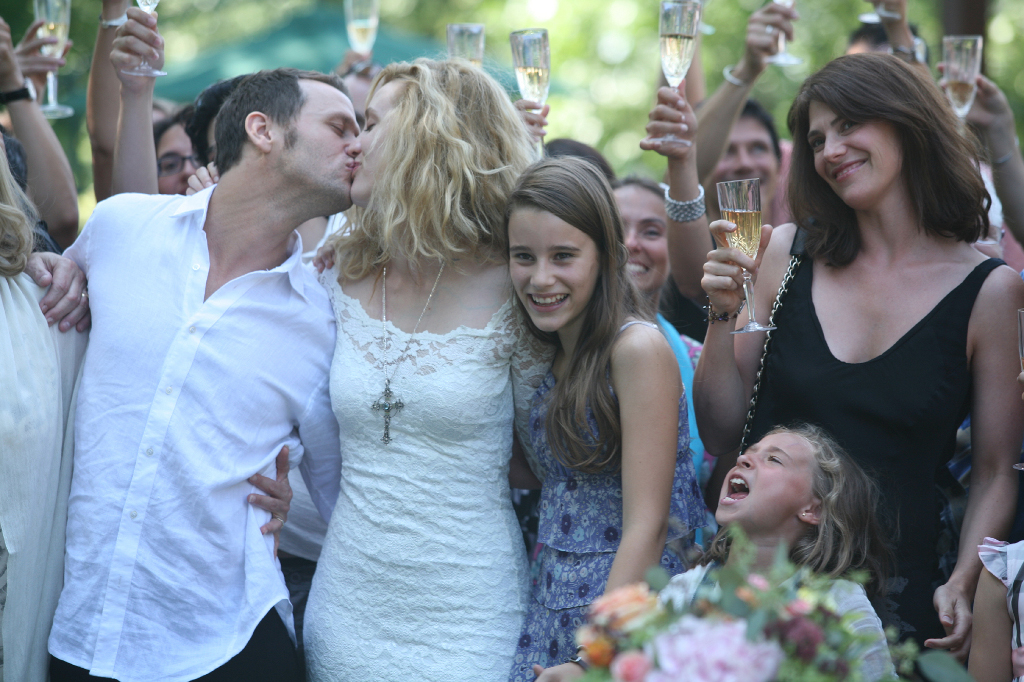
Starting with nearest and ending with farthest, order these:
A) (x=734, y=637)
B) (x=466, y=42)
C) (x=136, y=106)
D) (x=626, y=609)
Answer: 1. (x=734, y=637)
2. (x=626, y=609)
3. (x=136, y=106)
4. (x=466, y=42)

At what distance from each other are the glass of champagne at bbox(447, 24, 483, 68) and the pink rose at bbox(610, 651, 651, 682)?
282 cm

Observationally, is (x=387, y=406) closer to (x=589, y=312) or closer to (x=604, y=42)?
(x=589, y=312)

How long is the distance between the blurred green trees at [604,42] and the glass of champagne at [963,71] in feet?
20.1

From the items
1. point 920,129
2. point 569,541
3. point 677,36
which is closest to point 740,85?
point 677,36

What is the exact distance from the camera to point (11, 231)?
2.69 metres

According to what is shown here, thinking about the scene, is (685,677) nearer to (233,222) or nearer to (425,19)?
(233,222)

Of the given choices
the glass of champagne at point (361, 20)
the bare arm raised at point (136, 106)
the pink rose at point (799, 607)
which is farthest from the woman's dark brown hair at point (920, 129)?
the glass of champagne at point (361, 20)

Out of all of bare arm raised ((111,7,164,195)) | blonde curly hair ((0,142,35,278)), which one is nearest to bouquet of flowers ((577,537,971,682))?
blonde curly hair ((0,142,35,278))

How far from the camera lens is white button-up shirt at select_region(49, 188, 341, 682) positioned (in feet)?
8.76

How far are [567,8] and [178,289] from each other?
1342cm

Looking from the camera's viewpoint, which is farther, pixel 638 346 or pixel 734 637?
pixel 638 346

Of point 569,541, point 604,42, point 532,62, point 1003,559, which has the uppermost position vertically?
point 604,42

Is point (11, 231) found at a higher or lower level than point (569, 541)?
higher

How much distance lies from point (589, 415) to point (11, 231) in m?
1.79
